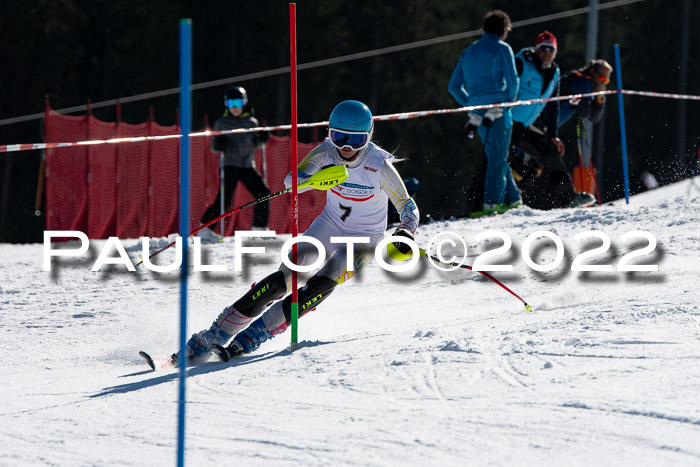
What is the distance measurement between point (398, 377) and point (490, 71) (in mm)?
5764

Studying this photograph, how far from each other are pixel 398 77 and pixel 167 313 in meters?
22.9

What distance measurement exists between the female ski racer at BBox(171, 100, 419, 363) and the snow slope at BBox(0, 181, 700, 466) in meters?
0.22

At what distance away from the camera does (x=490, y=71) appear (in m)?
9.64

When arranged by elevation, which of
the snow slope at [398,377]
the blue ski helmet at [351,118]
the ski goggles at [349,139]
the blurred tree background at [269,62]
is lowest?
the snow slope at [398,377]

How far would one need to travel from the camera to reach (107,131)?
13805 millimetres

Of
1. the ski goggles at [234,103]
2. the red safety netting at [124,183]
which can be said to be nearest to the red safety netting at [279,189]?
the red safety netting at [124,183]

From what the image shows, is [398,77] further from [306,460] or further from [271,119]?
[306,460]

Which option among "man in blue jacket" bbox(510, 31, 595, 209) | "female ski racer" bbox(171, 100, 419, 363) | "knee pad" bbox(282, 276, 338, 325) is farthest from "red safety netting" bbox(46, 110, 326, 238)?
"knee pad" bbox(282, 276, 338, 325)

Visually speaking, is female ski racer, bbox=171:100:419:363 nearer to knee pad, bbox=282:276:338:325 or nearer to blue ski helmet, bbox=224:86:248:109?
knee pad, bbox=282:276:338:325

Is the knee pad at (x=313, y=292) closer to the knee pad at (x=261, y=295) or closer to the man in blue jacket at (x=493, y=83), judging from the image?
the knee pad at (x=261, y=295)

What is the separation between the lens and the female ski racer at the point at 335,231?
5539mm

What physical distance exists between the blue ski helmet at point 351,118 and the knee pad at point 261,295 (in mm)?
951

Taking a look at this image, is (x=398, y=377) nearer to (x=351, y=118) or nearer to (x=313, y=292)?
(x=313, y=292)

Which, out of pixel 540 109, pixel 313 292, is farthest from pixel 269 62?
pixel 313 292
